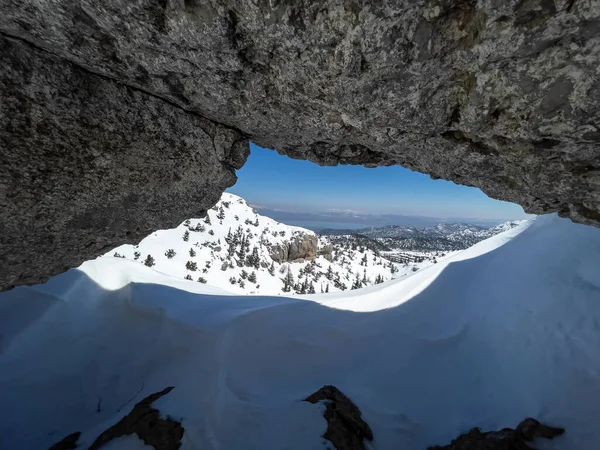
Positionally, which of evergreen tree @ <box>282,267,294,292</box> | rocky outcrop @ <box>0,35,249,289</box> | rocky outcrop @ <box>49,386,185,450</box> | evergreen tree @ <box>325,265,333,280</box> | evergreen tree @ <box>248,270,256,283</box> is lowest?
evergreen tree @ <box>325,265,333,280</box>

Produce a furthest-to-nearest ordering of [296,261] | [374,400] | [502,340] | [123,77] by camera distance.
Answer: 1. [296,261]
2. [502,340]
3. [374,400]
4. [123,77]

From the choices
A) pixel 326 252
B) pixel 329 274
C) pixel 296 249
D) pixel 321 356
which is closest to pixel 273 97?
pixel 321 356

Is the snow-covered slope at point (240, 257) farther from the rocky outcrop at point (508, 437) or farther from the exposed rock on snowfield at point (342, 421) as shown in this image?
the rocky outcrop at point (508, 437)

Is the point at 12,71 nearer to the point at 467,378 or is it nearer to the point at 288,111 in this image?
the point at 288,111

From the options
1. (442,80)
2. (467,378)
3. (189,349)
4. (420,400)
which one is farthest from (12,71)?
(467,378)

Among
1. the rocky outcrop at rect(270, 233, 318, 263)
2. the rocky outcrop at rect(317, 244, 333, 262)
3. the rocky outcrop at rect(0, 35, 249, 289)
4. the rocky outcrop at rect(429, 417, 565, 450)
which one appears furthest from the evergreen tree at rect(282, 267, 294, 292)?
the rocky outcrop at rect(429, 417, 565, 450)

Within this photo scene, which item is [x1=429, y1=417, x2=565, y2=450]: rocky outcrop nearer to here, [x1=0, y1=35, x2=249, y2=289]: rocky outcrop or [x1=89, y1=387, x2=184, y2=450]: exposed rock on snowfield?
[x1=89, y1=387, x2=184, y2=450]: exposed rock on snowfield
